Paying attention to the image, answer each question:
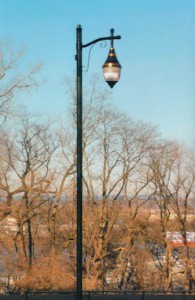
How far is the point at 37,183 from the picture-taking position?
65.4 ft

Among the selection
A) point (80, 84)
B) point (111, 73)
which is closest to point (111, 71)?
point (111, 73)

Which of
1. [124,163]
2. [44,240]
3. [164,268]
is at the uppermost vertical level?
[124,163]

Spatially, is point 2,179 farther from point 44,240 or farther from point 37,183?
point 44,240

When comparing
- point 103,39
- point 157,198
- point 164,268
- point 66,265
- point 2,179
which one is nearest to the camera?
point 103,39

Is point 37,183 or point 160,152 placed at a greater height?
point 160,152

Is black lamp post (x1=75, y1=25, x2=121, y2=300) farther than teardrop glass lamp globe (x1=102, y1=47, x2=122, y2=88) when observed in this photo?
No

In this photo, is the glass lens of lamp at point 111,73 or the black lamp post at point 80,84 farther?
the glass lens of lamp at point 111,73

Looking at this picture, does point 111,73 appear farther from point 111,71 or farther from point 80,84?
point 80,84

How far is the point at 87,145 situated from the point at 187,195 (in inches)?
224

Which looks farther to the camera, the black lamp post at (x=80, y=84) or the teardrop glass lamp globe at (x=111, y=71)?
the teardrop glass lamp globe at (x=111, y=71)

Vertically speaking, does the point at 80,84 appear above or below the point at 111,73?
below

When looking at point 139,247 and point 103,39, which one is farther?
point 139,247

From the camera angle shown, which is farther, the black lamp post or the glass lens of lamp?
the glass lens of lamp

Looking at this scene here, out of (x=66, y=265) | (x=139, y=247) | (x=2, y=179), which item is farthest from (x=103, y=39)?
(x=139, y=247)
